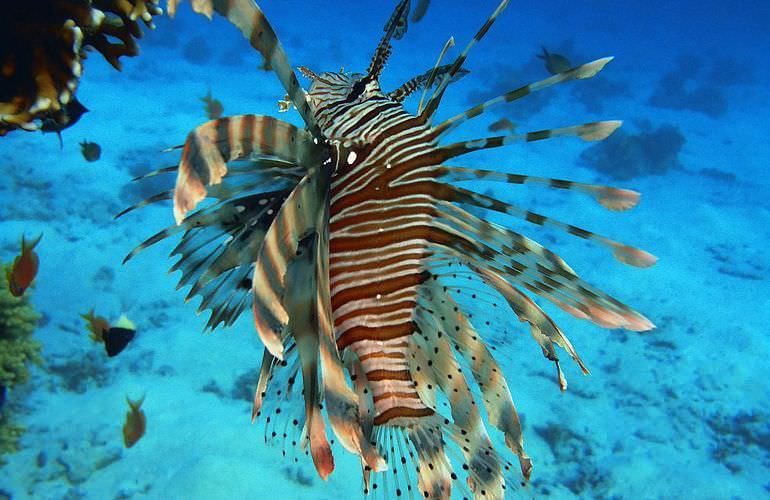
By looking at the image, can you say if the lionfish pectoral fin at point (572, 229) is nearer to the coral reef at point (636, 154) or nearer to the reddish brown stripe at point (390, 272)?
the reddish brown stripe at point (390, 272)

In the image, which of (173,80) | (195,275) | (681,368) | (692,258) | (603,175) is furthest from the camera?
(173,80)

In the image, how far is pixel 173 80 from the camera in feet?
59.5

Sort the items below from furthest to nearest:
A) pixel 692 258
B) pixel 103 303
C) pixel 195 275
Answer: pixel 692 258 < pixel 103 303 < pixel 195 275

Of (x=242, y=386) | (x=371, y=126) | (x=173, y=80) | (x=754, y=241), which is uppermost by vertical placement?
(x=173, y=80)

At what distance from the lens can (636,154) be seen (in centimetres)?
1620

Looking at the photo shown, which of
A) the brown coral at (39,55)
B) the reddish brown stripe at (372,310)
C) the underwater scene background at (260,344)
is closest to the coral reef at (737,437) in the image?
the underwater scene background at (260,344)

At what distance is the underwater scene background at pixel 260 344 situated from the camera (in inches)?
192

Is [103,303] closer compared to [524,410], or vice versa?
[524,410]

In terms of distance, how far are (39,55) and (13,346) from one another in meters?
4.30

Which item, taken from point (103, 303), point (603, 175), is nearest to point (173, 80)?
point (103, 303)

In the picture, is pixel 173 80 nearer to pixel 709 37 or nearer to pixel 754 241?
pixel 754 241

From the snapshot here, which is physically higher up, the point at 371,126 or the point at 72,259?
the point at 371,126

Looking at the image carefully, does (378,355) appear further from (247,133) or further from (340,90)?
(340,90)

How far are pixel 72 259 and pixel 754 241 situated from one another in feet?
48.6
